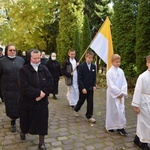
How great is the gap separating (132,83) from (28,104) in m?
7.91

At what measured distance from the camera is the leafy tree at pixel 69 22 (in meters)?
19.8

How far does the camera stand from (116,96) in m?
5.75

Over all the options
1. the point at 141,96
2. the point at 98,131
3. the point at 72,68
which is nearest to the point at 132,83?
the point at 72,68

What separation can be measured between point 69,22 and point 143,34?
33.3ft

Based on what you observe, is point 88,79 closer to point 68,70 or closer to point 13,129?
point 68,70

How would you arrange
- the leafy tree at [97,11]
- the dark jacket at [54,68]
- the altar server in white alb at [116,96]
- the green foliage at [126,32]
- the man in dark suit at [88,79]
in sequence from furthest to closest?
the leafy tree at [97,11]
the green foliage at [126,32]
the dark jacket at [54,68]
the man in dark suit at [88,79]
the altar server in white alb at [116,96]

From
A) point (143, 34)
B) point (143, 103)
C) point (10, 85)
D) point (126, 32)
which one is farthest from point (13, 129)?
point (126, 32)

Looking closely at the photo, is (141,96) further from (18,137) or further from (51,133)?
(18,137)

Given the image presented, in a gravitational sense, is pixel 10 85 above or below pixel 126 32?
below

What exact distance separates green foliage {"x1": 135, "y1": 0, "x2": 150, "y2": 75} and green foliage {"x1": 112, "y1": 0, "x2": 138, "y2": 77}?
1315mm

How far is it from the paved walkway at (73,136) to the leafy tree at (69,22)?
1287 centimetres

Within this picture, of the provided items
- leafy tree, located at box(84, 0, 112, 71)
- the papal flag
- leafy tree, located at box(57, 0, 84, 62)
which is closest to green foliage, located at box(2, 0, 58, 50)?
leafy tree, located at box(57, 0, 84, 62)

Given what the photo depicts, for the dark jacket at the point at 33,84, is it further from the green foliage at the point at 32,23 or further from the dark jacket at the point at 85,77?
the green foliage at the point at 32,23

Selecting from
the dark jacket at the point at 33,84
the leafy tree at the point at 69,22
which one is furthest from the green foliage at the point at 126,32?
the dark jacket at the point at 33,84
